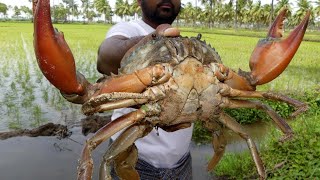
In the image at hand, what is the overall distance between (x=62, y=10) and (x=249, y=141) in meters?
88.3

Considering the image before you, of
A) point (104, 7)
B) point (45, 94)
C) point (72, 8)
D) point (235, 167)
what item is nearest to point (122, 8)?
point (104, 7)

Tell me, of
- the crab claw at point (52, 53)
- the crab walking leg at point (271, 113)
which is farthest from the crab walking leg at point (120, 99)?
the crab walking leg at point (271, 113)

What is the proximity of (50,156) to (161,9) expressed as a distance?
5.63m

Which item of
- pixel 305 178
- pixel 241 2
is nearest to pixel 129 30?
pixel 305 178

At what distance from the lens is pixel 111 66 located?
2.64m

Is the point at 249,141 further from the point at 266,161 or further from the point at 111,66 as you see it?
the point at 266,161

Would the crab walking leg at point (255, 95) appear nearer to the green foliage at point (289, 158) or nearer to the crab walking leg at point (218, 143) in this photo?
the crab walking leg at point (218, 143)

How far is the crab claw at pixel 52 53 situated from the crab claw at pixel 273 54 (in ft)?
3.42

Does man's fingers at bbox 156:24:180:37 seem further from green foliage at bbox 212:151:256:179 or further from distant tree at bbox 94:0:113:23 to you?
distant tree at bbox 94:0:113:23

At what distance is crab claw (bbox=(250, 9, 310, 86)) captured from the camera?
7.15ft

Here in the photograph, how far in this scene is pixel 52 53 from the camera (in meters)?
1.79

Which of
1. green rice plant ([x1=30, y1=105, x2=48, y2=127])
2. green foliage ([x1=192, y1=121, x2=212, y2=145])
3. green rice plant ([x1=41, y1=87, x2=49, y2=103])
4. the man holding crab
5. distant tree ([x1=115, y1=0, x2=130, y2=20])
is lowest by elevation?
green foliage ([x1=192, y1=121, x2=212, y2=145])

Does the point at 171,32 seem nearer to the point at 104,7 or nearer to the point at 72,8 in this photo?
the point at 104,7

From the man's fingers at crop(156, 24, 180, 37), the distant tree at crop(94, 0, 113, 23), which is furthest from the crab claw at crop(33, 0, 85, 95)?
the distant tree at crop(94, 0, 113, 23)
